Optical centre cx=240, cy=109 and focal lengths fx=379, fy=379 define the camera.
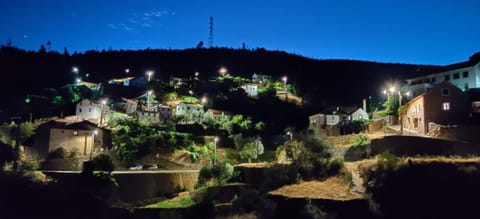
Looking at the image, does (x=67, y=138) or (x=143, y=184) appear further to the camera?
(x=67, y=138)

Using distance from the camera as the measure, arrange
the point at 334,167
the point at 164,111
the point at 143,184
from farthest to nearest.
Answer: the point at 164,111 < the point at 143,184 < the point at 334,167

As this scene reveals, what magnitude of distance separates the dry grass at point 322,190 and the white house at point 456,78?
73.5 feet

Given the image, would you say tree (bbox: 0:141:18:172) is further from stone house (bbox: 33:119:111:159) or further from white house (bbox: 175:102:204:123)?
white house (bbox: 175:102:204:123)

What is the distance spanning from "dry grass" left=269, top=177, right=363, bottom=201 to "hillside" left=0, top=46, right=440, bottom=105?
4601cm

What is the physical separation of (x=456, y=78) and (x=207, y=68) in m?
75.9

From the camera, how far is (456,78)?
38312 mm

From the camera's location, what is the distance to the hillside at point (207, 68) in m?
77.4

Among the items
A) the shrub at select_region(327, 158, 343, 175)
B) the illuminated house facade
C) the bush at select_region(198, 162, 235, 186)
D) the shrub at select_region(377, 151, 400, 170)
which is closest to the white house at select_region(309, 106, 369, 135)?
the illuminated house facade

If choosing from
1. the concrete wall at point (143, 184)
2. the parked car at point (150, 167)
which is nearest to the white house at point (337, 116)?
the parked car at point (150, 167)

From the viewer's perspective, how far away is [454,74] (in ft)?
127

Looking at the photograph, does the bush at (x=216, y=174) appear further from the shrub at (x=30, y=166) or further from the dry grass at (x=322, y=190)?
the shrub at (x=30, y=166)

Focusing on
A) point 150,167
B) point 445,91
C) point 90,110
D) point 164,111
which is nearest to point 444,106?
point 445,91

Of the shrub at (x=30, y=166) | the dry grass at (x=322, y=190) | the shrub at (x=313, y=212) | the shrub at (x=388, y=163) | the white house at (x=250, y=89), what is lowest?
the shrub at (x=313, y=212)

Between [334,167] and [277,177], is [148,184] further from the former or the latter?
[334,167]
